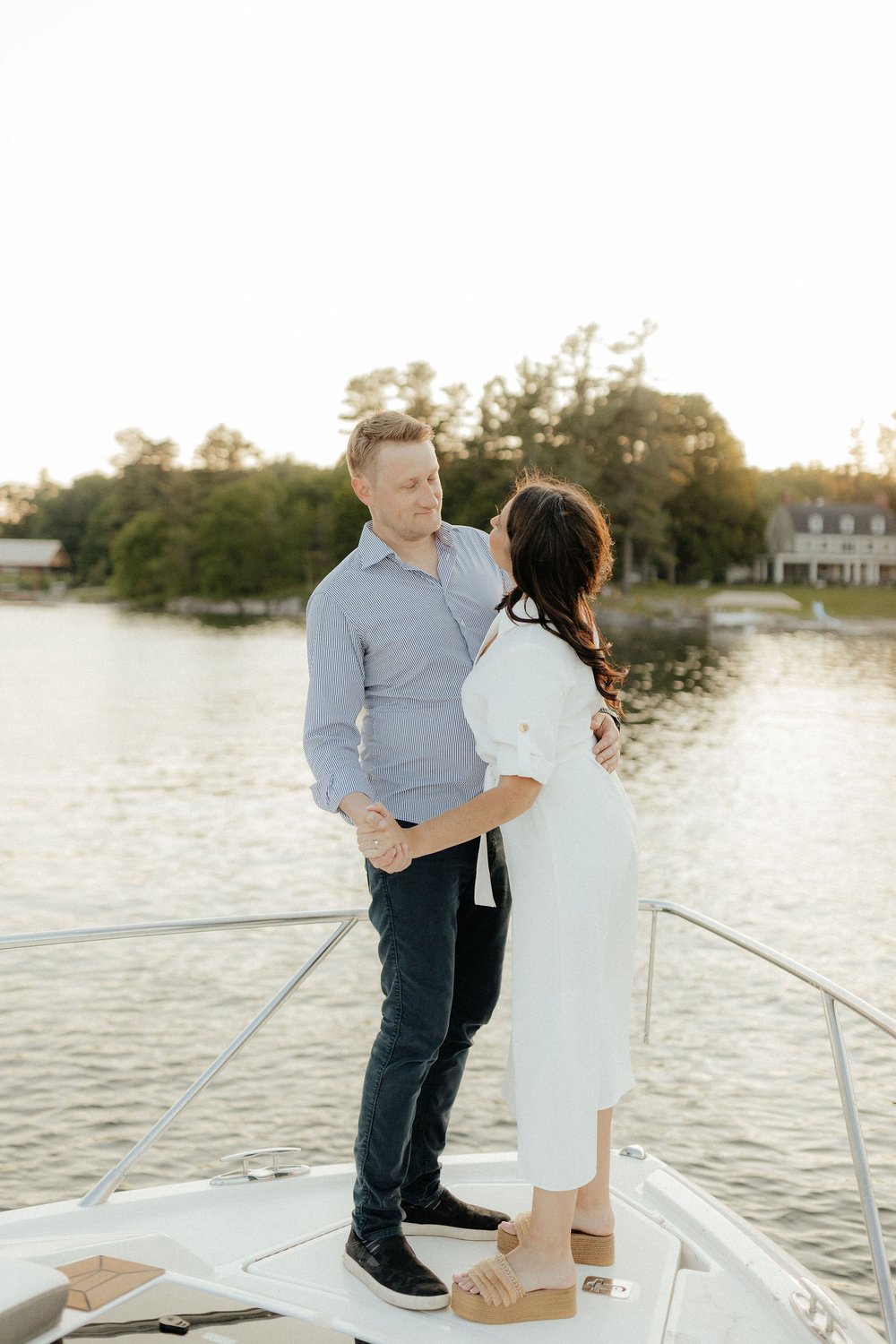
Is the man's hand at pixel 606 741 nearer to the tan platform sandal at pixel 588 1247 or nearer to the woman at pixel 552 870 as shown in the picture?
the woman at pixel 552 870

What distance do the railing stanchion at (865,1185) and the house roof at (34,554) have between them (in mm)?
93411

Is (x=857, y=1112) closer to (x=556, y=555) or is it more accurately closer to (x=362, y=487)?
(x=556, y=555)

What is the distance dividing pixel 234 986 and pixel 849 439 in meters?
83.2

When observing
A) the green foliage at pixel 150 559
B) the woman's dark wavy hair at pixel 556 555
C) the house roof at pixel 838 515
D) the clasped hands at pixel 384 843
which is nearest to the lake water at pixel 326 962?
the clasped hands at pixel 384 843

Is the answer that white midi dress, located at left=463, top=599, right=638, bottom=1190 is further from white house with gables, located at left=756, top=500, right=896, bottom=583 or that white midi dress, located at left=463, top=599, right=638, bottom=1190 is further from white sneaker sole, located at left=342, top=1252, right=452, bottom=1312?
white house with gables, located at left=756, top=500, right=896, bottom=583

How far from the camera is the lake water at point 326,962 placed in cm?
677

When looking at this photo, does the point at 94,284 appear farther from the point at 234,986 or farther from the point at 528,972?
the point at 528,972

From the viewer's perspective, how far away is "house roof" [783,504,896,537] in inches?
2928

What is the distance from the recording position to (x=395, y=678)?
2.24 metres

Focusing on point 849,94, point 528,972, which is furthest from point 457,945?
point 849,94

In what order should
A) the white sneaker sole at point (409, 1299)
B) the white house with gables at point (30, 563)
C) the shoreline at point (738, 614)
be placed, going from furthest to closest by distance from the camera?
the white house with gables at point (30, 563), the shoreline at point (738, 614), the white sneaker sole at point (409, 1299)

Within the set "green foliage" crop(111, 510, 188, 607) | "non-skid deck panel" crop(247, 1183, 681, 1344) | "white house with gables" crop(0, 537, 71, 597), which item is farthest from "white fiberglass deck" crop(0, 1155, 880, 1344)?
"white house with gables" crop(0, 537, 71, 597)

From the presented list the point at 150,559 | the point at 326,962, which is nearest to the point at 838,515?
the point at 150,559

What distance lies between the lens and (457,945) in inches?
90.6
